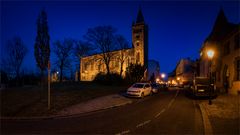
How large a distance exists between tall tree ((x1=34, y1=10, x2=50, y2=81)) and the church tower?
131 feet

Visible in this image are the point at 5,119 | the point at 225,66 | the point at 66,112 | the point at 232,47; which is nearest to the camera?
the point at 5,119

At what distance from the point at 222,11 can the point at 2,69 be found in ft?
187

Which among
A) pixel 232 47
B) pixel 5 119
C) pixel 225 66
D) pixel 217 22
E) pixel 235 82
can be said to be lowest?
pixel 5 119

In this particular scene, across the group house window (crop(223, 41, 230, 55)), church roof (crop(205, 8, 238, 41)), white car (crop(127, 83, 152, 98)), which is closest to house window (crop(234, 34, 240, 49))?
house window (crop(223, 41, 230, 55))

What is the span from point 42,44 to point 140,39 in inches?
1803

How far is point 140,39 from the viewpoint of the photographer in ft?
283

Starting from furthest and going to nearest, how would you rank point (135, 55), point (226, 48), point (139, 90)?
point (135, 55), point (226, 48), point (139, 90)

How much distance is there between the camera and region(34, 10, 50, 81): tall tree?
47.4 metres

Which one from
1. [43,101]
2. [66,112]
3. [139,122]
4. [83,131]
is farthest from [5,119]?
[139,122]

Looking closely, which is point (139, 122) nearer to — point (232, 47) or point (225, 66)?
point (232, 47)

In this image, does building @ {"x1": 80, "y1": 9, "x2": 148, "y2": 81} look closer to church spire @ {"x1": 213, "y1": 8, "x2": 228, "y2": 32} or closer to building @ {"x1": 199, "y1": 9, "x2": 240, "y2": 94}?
church spire @ {"x1": 213, "y1": 8, "x2": 228, "y2": 32}

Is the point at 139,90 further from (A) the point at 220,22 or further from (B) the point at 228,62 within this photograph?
(A) the point at 220,22

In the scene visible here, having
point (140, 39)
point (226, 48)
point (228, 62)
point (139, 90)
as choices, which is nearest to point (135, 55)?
point (140, 39)

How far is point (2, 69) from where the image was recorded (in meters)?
62.2
